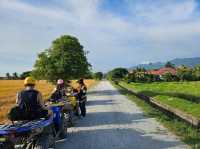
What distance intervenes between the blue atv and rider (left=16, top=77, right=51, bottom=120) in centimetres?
17

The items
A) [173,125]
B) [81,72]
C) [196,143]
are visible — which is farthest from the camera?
[81,72]

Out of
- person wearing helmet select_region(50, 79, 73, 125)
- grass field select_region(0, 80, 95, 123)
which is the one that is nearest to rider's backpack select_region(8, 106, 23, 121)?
person wearing helmet select_region(50, 79, 73, 125)

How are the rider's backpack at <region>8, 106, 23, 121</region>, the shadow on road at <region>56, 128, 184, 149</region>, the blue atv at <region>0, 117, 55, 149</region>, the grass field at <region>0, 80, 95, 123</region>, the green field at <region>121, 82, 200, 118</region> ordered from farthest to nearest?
1. the grass field at <region>0, 80, 95, 123</region>
2. the green field at <region>121, 82, 200, 118</region>
3. the shadow on road at <region>56, 128, 184, 149</region>
4. the rider's backpack at <region>8, 106, 23, 121</region>
5. the blue atv at <region>0, 117, 55, 149</region>

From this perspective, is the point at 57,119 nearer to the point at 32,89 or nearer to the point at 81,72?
the point at 32,89

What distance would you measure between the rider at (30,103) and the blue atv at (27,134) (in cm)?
17

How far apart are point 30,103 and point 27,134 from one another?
1.00m

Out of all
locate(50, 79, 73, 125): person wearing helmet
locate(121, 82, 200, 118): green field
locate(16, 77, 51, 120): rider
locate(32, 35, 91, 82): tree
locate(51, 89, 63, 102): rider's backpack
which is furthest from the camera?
locate(32, 35, 91, 82): tree

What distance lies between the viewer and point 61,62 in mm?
38188

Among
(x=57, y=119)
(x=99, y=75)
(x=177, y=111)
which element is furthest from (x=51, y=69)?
(x=99, y=75)

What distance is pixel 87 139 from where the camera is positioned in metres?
11.1

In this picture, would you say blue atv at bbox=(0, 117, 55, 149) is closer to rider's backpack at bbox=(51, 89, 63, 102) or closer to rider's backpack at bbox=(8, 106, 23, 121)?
rider's backpack at bbox=(8, 106, 23, 121)

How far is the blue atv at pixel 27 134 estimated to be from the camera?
25.2ft

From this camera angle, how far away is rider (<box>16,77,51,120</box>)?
8.88 meters

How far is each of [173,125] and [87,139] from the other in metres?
3.99
